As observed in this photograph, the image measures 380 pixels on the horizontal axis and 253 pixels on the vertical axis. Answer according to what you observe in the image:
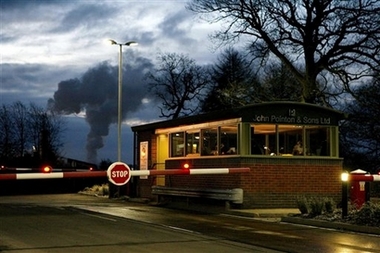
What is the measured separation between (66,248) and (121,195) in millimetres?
21456

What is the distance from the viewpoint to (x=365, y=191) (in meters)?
22.9

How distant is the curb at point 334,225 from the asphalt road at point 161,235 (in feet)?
1.67

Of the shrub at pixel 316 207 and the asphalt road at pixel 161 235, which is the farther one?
the shrub at pixel 316 207

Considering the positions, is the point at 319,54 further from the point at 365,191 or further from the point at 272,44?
the point at 365,191

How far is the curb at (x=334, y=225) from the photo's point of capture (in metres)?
17.7

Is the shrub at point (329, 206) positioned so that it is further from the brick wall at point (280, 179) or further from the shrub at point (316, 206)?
the brick wall at point (280, 179)

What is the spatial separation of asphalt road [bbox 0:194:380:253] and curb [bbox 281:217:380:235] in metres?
0.51

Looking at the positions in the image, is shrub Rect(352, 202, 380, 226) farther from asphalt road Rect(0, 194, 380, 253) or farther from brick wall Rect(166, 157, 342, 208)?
brick wall Rect(166, 157, 342, 208)

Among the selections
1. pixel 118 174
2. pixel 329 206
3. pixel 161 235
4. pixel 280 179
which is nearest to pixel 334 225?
pixel 329 206

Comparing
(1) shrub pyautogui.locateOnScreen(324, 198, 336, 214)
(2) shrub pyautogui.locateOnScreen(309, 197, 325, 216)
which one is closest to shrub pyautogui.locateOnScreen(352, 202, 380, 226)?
(2) shrub pyautogui.locateOnScreen(309, 197, 325, 216)

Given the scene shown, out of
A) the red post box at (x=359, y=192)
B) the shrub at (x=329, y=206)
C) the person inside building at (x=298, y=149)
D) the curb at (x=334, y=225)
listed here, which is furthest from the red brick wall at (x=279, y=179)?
the shrub at (x=329, y=206)

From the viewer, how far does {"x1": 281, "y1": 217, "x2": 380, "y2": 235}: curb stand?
17744 mm

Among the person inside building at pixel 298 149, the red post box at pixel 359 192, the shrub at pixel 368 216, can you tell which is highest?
the person inside building at pixel 298 149

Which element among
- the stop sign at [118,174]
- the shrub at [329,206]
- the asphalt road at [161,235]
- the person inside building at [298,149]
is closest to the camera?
the asphalt road at [161,235]
